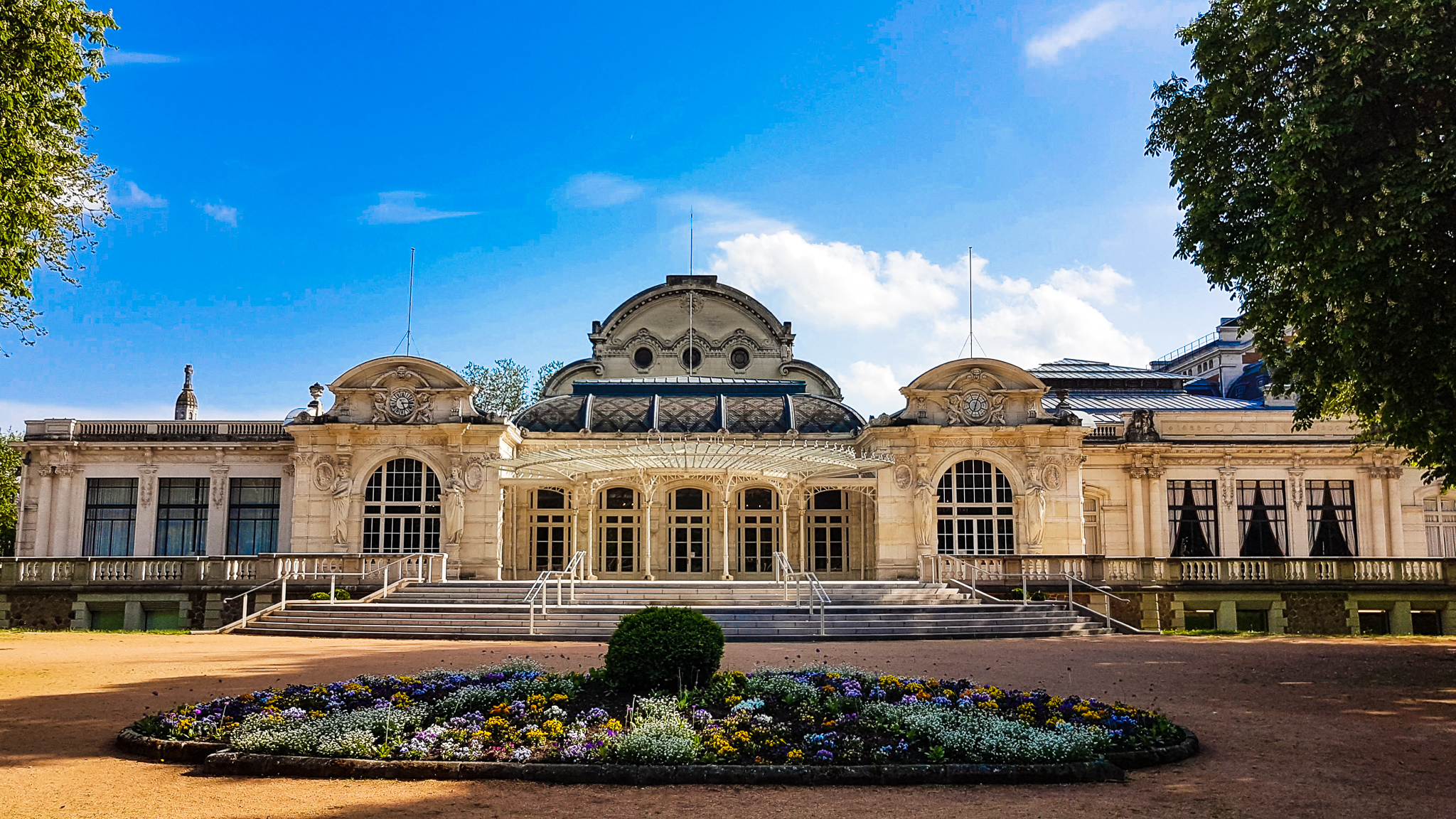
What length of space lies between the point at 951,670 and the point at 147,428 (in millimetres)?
28599

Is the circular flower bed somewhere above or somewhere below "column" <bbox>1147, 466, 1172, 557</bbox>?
below

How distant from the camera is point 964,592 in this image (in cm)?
2592

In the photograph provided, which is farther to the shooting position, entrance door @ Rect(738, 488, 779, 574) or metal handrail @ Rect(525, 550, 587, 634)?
entrance door @ Rect(738, 488, 779, 574)

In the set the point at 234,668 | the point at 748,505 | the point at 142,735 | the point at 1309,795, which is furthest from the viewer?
the point at 748,505

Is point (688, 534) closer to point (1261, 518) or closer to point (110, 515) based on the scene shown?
point (110, 515)

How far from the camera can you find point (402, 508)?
30719 millimetres

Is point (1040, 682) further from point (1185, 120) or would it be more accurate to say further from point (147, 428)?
point (147, 428)

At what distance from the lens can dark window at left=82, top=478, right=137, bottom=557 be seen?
32.9 m

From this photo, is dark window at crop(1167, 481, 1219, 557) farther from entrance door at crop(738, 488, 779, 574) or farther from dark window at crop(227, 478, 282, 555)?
dark window at crop(227, 478, 282, 555)

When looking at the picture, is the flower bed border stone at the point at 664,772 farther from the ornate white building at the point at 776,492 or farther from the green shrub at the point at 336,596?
the ornate white building at the point at 776,492

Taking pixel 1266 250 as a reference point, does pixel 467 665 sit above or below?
below

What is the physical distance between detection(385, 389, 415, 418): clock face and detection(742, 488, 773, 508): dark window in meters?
10.3

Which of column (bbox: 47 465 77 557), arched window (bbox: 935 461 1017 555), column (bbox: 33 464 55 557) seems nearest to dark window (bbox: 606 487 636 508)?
arched window (bbox: 935 461 1017 555)

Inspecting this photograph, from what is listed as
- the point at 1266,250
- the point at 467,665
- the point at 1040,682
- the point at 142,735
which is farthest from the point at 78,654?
the point at 1266,250
